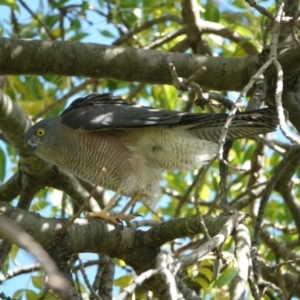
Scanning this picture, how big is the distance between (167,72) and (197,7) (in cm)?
155

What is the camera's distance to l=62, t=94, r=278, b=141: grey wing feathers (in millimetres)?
4645

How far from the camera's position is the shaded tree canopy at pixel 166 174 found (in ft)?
11.0

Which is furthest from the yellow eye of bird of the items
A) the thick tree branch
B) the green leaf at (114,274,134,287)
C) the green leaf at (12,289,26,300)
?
the green leaf at (12,289,26,300)

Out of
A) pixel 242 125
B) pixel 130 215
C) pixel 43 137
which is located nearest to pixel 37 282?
pixel 130 215

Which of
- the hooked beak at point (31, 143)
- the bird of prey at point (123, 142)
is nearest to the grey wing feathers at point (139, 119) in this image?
the bird of prey at point (123, 142)

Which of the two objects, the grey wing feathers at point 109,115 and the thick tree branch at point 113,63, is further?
the grey wing feathers at point 109,115

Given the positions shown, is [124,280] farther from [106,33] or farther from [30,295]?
[106,33]

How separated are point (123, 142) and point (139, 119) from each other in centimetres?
34

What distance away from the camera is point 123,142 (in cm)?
542

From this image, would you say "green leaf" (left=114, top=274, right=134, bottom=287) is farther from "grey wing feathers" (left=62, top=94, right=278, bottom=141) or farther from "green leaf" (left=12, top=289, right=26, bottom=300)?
"grey wing feathers" (left=62, top=94, right=278, bottom=141)

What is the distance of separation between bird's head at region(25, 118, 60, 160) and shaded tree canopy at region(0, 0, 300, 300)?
91 millimetres

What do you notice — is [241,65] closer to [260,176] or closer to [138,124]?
[138,124]

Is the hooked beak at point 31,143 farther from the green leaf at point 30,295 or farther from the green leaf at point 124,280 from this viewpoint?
the green leaf at point 30,295

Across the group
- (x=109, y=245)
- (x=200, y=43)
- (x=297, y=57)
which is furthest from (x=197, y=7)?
(x=109, y=245)
